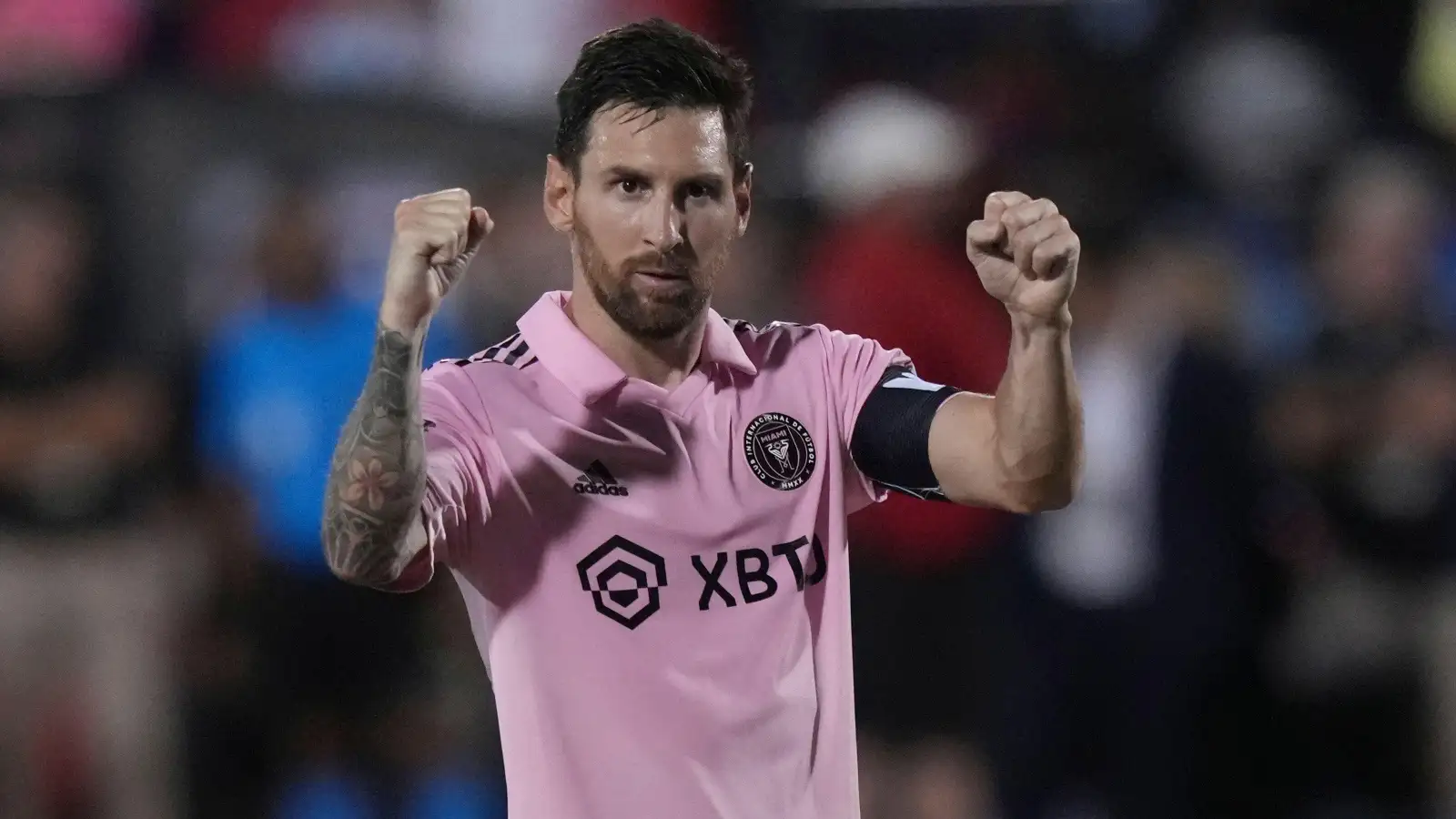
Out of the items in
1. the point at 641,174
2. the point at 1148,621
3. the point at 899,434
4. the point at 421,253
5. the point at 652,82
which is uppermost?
the point at 652,82

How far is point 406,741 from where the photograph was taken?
4602 mm

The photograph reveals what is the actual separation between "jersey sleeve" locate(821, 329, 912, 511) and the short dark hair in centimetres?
32

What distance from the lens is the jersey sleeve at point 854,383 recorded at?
95.9 inches

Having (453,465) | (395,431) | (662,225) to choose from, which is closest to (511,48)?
(662,225)

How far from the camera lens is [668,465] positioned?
231 cm

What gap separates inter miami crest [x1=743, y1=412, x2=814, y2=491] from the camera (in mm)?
2344

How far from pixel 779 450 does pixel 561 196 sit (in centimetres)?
50

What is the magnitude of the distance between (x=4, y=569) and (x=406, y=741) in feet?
3.87

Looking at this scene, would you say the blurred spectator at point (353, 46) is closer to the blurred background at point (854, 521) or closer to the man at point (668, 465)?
the blurred background at point (854, 521)

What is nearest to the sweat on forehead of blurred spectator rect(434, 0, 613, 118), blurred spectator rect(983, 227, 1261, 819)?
blurred spectator rect(983, 227, 1261, 819)

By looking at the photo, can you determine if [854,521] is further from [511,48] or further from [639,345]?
[639,345]

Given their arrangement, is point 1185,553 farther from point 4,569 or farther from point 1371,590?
point 4,569

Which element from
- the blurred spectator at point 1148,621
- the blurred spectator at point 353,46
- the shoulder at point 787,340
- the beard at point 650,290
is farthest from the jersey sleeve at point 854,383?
the blurred spectator at point 353,46

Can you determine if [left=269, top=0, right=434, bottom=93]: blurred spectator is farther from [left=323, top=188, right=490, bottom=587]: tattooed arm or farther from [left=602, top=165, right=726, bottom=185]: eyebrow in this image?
[left=323, top=188, right=490, bottom=587]: tattooed arm
